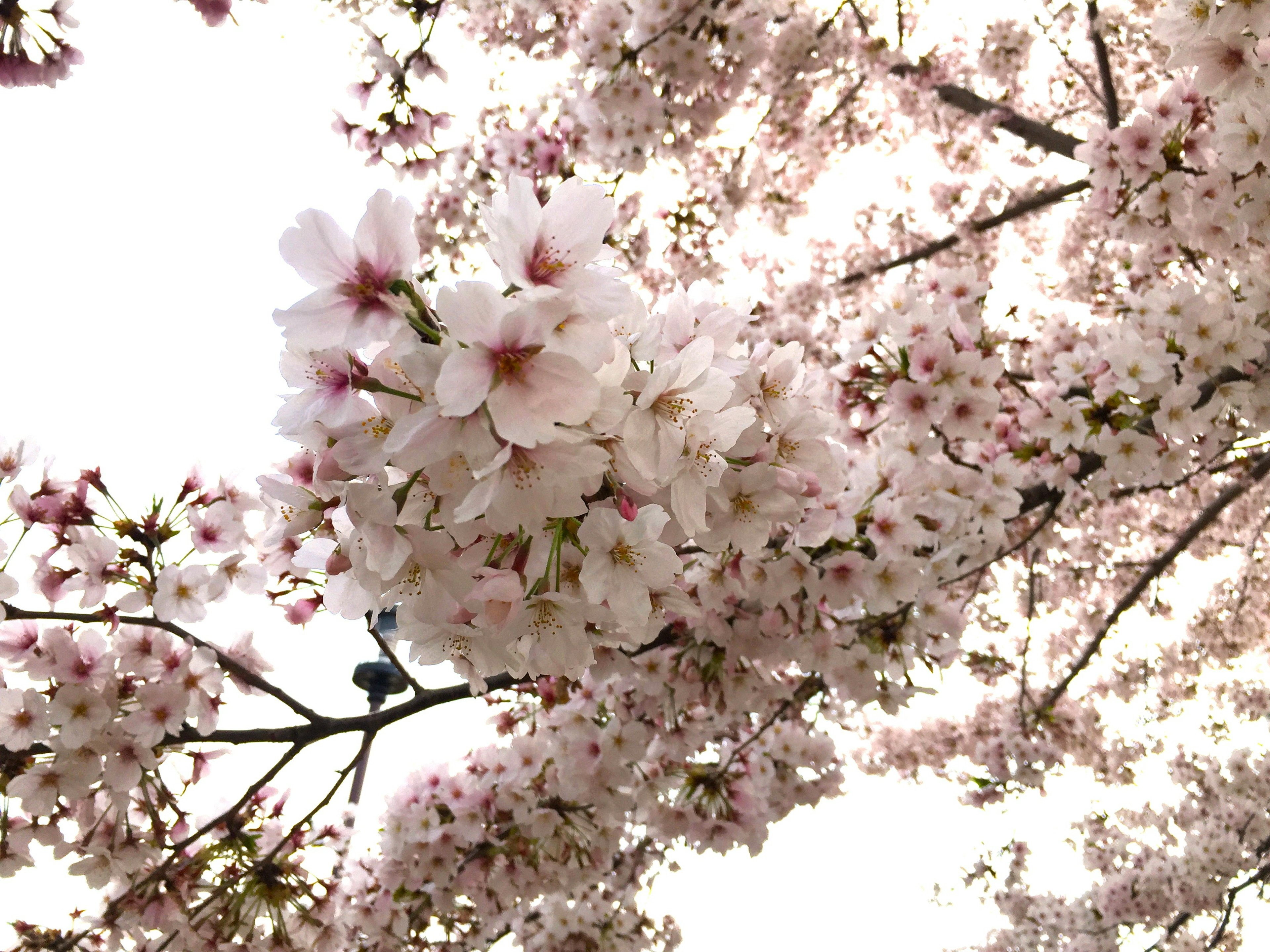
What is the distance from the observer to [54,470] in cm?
230

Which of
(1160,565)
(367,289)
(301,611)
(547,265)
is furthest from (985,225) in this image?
(367,289)

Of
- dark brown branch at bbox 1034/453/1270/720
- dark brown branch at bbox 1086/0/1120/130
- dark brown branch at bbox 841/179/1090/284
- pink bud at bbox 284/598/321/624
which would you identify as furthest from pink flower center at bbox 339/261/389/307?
dark brown branch at bbox 841/179/1090/284

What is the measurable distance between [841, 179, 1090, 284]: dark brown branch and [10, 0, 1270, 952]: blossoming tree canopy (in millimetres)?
44

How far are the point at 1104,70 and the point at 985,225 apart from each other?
4.60 ft

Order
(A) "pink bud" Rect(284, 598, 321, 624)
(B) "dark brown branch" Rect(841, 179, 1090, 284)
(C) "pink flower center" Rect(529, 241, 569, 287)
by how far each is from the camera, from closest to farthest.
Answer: (C) "pink flower center" Rect(529, 241, 569, 287), (A) "pink bud" Rect(284, 598, 321, 624), (B) "dark brown branch" Rect(841, 179, 1090, 284)

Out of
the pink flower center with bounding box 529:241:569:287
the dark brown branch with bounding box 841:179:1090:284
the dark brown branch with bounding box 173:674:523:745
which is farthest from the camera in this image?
the dark brown branch with bounding box 841:179:1090:284

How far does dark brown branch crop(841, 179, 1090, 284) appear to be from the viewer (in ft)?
15.1

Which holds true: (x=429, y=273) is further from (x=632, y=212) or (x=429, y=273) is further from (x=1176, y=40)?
(x=1176, y=40)

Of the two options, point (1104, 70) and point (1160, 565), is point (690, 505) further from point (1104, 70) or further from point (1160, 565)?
point (1104, 70)

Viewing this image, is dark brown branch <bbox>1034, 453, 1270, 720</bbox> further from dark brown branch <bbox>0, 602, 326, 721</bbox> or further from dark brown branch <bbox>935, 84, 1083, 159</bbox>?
dark brown branch <bbox>0, 602, 326, 721</bbox>

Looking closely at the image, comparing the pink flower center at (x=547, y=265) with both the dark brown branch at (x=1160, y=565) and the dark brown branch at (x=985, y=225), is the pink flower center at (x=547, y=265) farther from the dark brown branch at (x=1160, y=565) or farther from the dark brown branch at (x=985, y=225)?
the dark brown branch at (x=985, y=225)

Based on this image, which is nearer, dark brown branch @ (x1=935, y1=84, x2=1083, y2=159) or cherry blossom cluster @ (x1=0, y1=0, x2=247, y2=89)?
cherry blossom cluster @ (x1=0, y1=0, x2=247, y2=89)

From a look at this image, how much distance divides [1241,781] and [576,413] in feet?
22.4

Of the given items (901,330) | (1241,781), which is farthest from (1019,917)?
(901,330)
